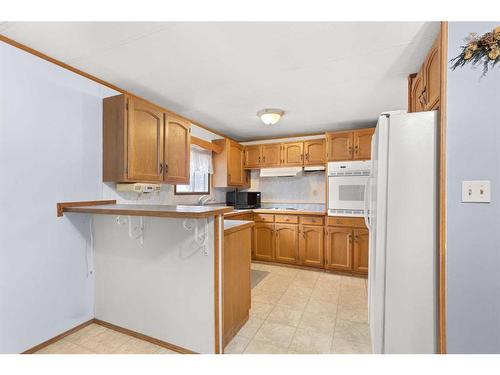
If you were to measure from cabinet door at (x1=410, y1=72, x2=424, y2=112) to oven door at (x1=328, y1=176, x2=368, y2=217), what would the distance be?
1385mm

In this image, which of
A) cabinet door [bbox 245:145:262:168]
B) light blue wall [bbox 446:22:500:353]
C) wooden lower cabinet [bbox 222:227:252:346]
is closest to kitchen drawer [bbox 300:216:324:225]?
cabinet door [bbox 245:145:262:168]

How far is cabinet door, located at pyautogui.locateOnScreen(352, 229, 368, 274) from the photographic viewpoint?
→ 10.8 feet

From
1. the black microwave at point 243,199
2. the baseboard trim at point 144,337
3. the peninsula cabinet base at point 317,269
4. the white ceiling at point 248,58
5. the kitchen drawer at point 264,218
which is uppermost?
the white ceiling at point 248,58

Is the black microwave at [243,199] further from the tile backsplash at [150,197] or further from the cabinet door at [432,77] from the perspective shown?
the cabinet door at [432,77]

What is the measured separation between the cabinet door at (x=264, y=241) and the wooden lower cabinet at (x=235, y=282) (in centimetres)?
177

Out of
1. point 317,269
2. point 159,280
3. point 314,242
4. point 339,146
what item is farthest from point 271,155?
point 159,280

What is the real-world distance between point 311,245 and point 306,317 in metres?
1.49

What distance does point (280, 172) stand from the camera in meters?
4.08

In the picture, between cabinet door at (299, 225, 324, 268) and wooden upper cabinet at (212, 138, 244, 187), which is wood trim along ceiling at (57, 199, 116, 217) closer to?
wooden upper cabinet at (212, 138, 244, 187)

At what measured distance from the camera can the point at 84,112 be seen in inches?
81.1

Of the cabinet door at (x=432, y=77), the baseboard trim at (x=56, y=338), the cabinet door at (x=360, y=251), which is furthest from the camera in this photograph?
the cabinet door at (x=360, y=251)

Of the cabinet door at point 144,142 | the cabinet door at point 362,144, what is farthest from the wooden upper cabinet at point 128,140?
the cabinet door at point 362,144

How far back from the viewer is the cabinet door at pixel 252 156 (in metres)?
4.30

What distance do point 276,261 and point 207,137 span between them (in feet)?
7.61
